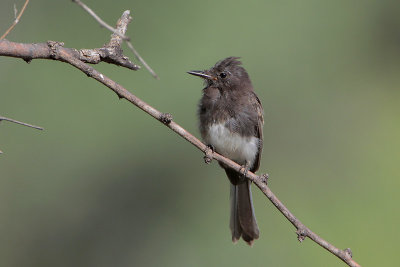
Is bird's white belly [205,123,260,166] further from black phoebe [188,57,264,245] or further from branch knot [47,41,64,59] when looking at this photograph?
branch knot [47,41,64,59]

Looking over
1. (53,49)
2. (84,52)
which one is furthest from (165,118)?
(53,49)

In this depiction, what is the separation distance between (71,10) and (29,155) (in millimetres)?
1496

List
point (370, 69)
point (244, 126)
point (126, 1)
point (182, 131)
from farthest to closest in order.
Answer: point (370, 69) → point (126, 1) → point (244, 126) → point (182, 131)

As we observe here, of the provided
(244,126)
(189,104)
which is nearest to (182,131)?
(244,126)

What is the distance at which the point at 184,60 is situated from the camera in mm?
6359

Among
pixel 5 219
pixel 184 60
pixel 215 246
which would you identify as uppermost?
pixel 184 60

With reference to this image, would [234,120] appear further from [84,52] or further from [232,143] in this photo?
[84,52]

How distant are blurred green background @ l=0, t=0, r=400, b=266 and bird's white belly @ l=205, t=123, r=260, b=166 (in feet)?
2.37

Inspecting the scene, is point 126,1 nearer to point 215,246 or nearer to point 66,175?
point 66,175

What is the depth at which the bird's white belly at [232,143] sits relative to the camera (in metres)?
5.14

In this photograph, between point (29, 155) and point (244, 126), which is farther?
point (29, 155)

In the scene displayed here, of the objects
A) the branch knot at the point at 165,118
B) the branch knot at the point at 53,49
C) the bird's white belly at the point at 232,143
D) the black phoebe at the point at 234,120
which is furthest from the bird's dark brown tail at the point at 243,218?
the branch knot at the point at 53,49

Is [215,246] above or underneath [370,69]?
underneath

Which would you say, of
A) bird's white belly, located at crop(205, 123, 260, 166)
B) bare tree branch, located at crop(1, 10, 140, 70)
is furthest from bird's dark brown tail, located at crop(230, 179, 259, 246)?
bare tree branch, located at crop(1, 10, 140, 70)
